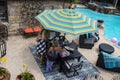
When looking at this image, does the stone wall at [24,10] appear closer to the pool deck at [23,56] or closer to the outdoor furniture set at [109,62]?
the pool deck at [23,56]

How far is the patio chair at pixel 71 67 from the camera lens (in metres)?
8.35

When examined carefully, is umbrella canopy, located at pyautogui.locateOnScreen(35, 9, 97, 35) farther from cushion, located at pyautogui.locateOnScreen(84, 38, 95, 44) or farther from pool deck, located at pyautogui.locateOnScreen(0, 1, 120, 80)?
cushion, located at pyautogui.locateOnScreen(84, 38, 95, 44)

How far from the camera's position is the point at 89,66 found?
9.72 meters

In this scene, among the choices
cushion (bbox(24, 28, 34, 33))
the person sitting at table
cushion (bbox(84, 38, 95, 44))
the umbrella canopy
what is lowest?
cushion (bbox(84, 38, 95, 44))

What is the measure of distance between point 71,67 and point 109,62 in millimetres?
2244

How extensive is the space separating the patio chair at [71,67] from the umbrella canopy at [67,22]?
164 cm

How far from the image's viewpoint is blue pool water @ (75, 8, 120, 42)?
57.8 ft

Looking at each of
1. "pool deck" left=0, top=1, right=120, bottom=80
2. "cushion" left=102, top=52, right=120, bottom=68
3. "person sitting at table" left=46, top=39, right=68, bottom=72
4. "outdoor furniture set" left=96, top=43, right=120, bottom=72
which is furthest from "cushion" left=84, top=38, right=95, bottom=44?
"person sitting at table" left=46, top=39, right=68, bottom=72

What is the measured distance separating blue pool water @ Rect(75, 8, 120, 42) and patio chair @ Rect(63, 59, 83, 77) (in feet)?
30.4

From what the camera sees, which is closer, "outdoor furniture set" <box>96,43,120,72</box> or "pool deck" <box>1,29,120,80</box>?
"pool deck" <box>1,29,120,80</box>

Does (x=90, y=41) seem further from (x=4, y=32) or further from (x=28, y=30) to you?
(x=4, y=32)

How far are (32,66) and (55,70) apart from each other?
4.07 feet

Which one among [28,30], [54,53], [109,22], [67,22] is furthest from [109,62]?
[109,22]

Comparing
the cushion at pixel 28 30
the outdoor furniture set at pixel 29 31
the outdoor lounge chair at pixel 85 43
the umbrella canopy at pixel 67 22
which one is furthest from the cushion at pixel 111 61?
the cushion at pixel 28 30
